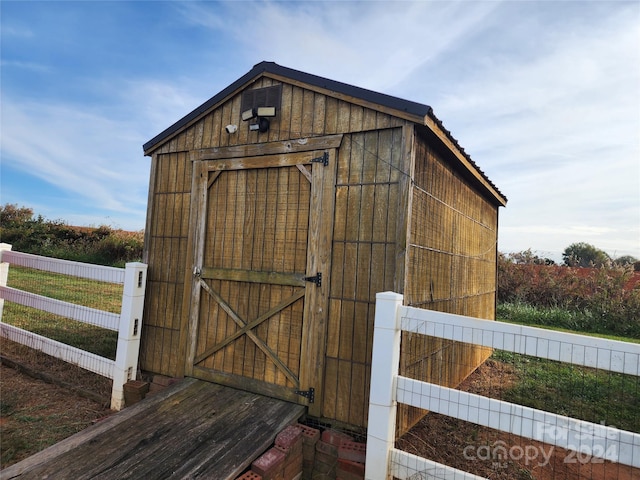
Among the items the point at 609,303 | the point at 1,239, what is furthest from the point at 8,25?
the point at 609,303

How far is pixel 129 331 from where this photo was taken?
380 cm

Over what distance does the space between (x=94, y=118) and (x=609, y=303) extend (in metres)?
18.4

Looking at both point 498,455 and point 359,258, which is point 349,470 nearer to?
point 498,455

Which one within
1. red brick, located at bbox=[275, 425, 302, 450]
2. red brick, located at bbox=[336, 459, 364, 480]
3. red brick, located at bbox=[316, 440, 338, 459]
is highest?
red brick, located at bbox=[275, 425, 302, 450]

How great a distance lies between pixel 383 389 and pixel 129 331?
3078mm

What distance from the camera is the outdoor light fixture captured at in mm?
3463

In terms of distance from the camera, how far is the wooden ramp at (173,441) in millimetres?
2189

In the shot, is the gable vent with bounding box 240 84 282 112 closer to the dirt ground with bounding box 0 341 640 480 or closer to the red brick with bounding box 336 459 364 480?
the red brick with bounding box 336 459 364 480

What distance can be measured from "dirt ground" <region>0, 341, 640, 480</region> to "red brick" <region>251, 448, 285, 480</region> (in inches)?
A: 46.6

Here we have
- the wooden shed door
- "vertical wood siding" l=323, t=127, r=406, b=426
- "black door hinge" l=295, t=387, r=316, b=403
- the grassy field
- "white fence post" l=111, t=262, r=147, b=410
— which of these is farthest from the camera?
the grassy field

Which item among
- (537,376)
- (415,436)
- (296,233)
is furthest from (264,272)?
(537,376)

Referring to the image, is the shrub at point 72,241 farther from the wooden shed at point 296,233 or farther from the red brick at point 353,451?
the red brick at point 353,451

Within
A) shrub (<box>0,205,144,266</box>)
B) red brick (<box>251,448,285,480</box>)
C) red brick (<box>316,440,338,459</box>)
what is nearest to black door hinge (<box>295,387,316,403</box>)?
red brick (<box>316,440,338,459</box>)

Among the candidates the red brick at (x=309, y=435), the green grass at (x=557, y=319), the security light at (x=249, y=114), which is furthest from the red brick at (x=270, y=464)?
the green grass at (x=557, y=319)
